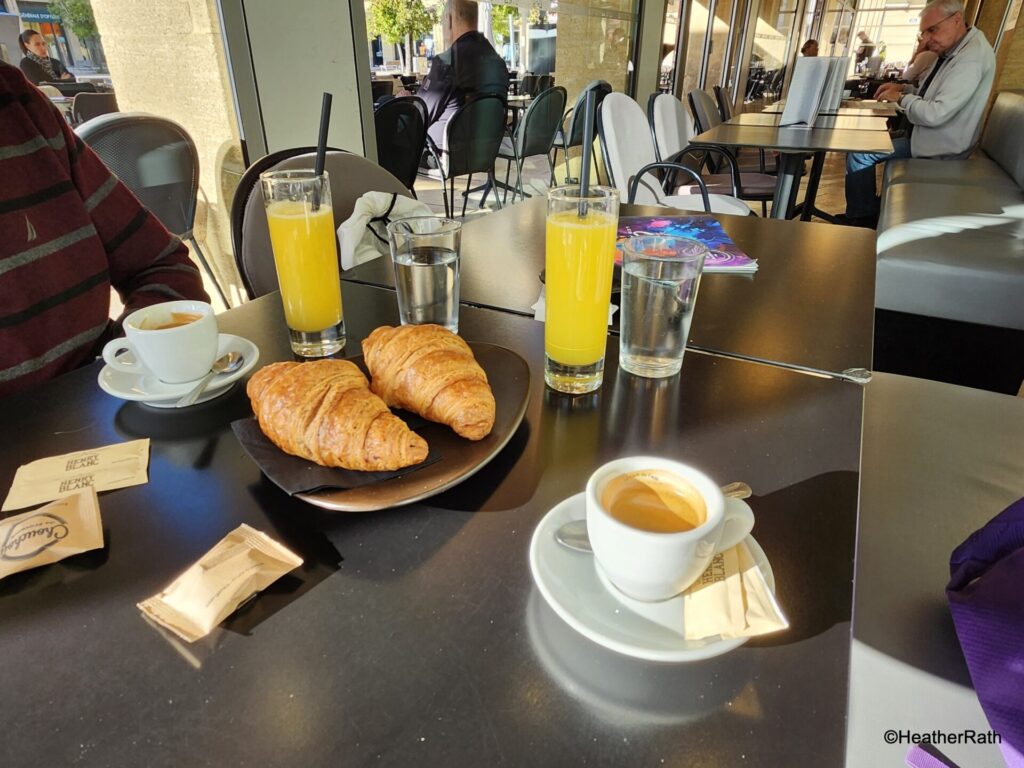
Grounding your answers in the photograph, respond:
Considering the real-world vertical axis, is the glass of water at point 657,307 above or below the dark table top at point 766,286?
above

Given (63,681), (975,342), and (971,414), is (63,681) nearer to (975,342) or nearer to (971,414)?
(971,414)

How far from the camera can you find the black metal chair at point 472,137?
3.38 m

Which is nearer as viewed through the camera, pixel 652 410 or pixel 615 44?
pixel 652 410

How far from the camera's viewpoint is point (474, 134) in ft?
11.5

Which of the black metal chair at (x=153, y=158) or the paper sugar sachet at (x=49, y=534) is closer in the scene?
the paper sugar sachet at (x=49, y=534)

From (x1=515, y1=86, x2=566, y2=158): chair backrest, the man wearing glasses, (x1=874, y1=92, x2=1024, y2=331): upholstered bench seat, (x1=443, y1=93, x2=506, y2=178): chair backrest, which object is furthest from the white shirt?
(x1=443, y1=93, x2=506, y2=178): chair backrest

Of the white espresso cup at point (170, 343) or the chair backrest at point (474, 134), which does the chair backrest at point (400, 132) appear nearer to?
the chair backrest at point (474, 134)

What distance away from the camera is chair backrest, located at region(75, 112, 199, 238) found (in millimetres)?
1808

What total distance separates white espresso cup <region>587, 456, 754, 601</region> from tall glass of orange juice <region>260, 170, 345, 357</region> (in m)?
0.49

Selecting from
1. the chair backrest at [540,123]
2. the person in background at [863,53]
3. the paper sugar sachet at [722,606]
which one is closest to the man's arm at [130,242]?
the paper sugar sachet at [722,606]

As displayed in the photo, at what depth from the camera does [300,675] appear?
38 centimetres

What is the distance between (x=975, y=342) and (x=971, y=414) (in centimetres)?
120

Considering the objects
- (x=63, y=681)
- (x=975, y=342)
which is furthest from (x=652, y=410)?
(x=975, y=342)

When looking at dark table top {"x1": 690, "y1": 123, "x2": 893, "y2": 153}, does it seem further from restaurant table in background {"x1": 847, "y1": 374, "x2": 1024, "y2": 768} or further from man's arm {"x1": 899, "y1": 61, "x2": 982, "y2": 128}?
restaurant table in background {"x1": 847, "y1": 374, "x2": 1024, "y2": 768}
